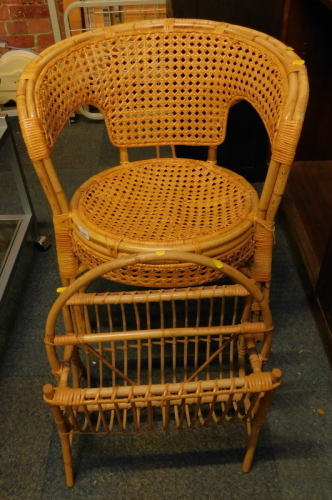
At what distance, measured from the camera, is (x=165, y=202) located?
120 centimetres

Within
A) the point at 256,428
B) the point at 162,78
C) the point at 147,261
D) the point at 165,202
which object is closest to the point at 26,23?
the point at 162,78

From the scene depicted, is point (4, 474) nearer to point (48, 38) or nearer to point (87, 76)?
point (87, 76)

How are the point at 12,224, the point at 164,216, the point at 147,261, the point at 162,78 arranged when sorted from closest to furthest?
1. the point at 147,261
2. the point at 164,216
3. the point at 162,78
4. the point at 12,224

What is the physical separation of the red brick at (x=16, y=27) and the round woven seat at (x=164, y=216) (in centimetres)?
174

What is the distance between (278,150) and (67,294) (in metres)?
0.50

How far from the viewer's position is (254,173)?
6.41ft

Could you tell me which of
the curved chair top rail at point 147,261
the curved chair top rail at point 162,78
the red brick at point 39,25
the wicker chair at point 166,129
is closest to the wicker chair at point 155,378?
the curved chair top rail at point 147,261

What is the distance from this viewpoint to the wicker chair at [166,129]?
1.03m

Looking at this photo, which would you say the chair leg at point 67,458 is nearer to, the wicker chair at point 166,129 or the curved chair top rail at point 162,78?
the wicker chair at point 166,129

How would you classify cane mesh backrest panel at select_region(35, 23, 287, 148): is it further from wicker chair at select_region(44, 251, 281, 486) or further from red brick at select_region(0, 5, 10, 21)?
red brick at select_region(0, 5, 10, 21)

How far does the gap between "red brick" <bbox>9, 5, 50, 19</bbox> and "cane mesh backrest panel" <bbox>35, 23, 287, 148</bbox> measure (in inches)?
62.6

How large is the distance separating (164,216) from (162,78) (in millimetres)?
387

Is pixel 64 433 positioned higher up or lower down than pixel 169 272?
lower down

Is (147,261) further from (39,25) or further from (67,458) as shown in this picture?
(39,25)
